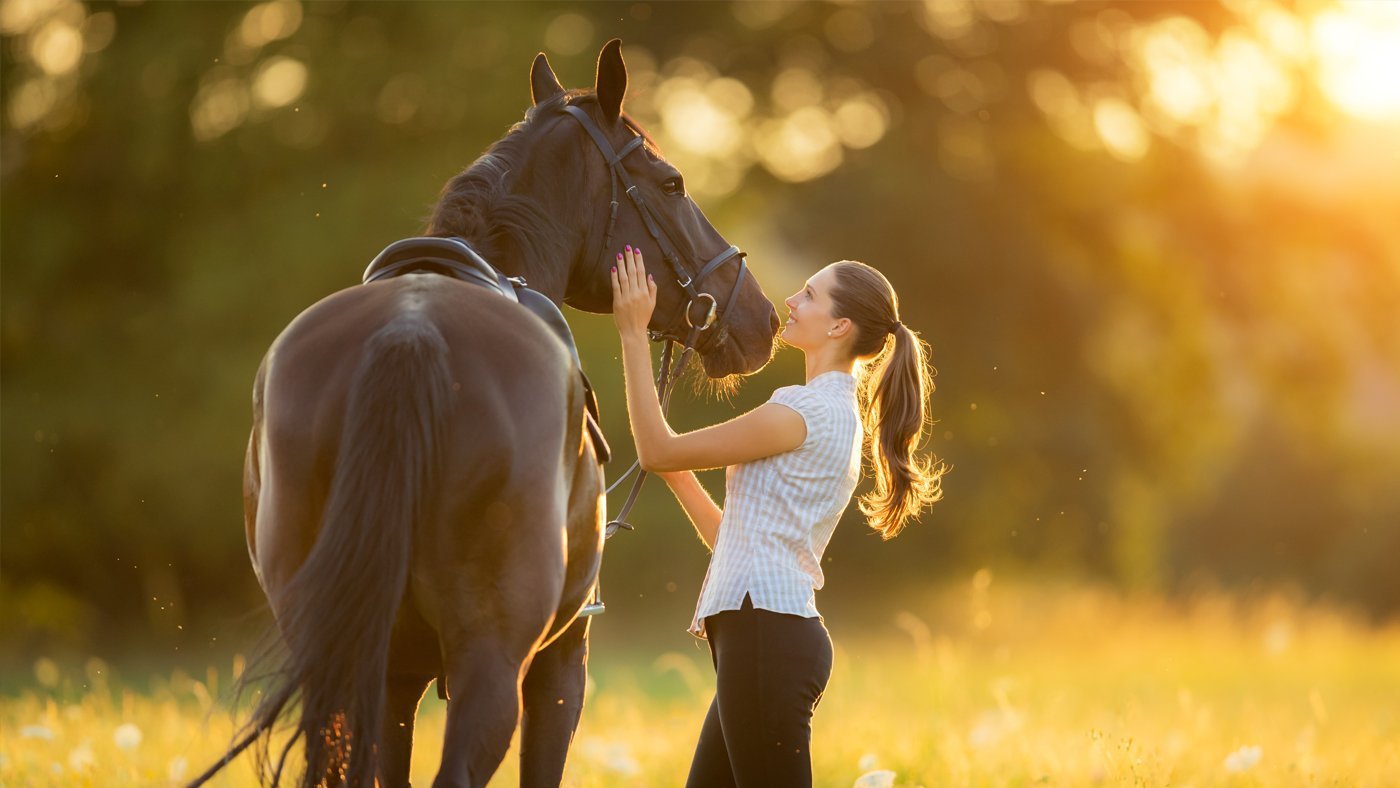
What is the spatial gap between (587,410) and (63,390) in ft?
41.1

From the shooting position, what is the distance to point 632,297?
149 inches

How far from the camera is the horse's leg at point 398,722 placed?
3.35m

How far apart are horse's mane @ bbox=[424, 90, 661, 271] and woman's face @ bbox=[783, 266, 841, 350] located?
67 centimetres

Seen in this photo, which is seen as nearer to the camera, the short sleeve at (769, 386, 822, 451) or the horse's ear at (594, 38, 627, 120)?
the short sleeve at (769, 386, 822, 451)

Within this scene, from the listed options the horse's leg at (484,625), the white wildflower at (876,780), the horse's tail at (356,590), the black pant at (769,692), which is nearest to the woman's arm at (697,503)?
the black pant at (769,692)

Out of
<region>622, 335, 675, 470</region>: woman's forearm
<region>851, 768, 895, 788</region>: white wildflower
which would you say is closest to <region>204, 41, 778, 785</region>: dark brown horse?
<region>622, 335, 675, 470</region>: woman's forearm

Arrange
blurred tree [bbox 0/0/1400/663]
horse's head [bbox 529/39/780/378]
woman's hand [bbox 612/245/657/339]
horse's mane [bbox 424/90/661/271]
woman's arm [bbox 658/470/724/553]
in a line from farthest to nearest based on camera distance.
A: blurred tree [bbox 0/0/1400/663] < woman's arm [bbox 658/470/724/553] < horse's head [bbox 529/39/780/378] < woman's hand [bbox 612/245/657/339] < horse's mane [bbox 424/90/661/271]

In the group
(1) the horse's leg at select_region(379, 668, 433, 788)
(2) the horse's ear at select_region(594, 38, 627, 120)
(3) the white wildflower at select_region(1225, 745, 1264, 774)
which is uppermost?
(2) the horse's ear at select_region(594, 38, 627, 120)

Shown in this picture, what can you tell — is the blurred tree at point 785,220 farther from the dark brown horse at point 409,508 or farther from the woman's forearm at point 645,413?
the dark brown horse at point 409,508

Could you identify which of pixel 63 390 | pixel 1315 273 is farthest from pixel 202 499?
pixel 1315 273

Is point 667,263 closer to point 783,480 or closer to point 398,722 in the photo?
point 783,480

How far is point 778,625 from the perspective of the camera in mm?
3475

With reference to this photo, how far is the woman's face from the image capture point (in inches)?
151

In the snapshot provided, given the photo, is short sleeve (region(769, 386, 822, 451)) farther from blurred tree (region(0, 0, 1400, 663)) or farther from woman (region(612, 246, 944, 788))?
blurred tree (region(0, 0, 1400, 663))
